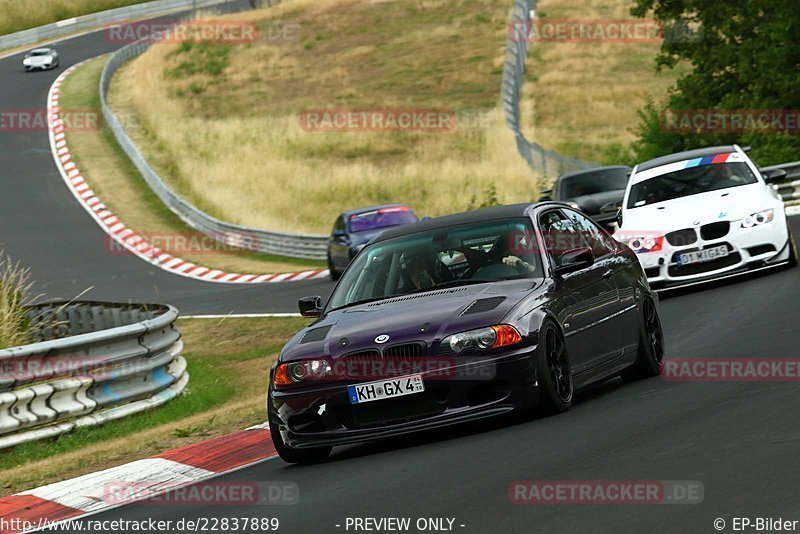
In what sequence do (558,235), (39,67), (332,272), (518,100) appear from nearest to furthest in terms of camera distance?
(558,235) → (332,272) → (518,100) → (39,67)

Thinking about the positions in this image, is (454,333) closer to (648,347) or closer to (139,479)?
(139,479)

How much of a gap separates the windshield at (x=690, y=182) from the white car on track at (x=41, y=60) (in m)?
52.6

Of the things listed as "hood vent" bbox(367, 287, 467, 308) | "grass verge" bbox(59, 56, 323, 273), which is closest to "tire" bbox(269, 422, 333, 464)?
"hood vent" bbox(367, 287, 467, 308)

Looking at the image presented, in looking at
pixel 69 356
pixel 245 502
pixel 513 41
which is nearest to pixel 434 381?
pixel 245 502

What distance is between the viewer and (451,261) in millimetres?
9641

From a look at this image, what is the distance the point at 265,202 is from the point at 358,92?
22219 mm

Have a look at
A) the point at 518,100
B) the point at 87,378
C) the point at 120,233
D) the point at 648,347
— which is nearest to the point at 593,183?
the point at 87,378

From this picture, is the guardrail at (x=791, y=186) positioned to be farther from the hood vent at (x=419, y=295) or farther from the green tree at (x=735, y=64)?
the hood vent at (x=419, y=295)

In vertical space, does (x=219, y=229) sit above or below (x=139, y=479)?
below

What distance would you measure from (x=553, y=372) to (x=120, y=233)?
30787mm

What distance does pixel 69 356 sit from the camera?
11.9 m

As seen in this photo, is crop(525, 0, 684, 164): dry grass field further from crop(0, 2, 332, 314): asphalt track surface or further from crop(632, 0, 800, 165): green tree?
crop(0, 2, 332, 314): asphalt track surface

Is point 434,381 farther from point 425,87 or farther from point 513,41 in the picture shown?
point 425,87

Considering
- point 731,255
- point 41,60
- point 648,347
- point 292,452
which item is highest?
point 292,452
